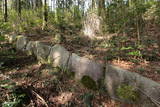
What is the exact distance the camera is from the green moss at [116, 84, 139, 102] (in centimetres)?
241

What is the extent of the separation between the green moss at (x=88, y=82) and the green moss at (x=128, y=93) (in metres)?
0.59

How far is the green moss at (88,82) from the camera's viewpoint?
3034 mm

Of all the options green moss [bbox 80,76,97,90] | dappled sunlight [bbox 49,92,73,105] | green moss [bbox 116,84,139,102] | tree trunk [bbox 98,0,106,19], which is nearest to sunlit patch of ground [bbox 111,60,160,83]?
green moss [bbox 116,84,139,102]

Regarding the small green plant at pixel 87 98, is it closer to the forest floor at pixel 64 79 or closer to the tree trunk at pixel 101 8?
the forest floor at pixel 64 79

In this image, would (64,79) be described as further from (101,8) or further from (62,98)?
(101,8)

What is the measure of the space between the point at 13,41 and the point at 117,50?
4477mm

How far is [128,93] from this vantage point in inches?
96.3

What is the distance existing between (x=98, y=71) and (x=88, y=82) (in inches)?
13.4

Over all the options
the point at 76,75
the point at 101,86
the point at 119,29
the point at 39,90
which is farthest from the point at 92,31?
the point at 39,90

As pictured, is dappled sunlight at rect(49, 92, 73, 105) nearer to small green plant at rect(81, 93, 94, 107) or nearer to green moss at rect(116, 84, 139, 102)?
small green plant at rect(81, 93, 94, 107)

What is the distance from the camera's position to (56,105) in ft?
9.48

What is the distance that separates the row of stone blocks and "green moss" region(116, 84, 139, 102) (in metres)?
0.05

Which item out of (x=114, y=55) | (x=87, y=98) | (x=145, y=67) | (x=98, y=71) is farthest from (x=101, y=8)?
(x=87, y=98)

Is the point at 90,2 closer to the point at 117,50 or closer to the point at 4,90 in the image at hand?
the point at 117,50
